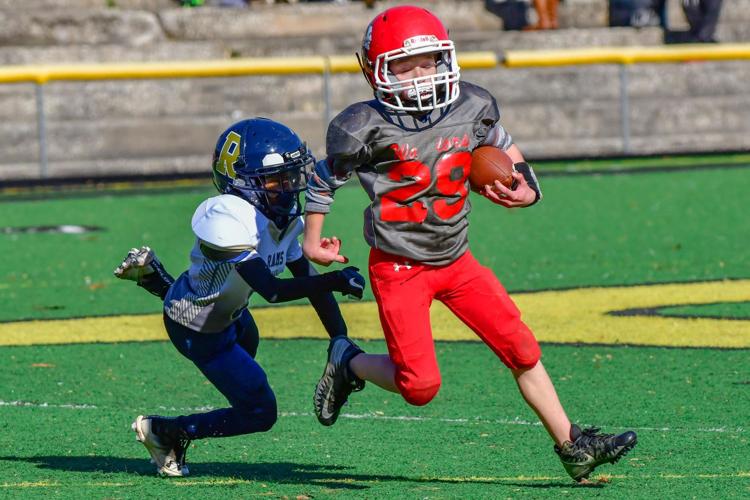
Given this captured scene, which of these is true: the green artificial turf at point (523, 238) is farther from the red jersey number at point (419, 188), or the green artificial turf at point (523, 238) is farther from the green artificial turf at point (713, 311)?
the red jersey number at point (419, 188)

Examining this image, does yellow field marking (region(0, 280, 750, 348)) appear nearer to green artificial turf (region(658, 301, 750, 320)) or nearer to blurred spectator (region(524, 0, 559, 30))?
green artificial turf (region(658, 301, 750, 320))

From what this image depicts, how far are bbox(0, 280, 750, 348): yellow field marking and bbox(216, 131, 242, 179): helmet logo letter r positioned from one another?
320cm

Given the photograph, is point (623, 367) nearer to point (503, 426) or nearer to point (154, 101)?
point (503, 426)

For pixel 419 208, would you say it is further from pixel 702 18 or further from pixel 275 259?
pixel 702 18

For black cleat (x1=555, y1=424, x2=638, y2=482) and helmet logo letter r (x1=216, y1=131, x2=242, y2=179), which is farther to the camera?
helmet logo letter r (x1=216, y1=131, x2=242, y2=179)

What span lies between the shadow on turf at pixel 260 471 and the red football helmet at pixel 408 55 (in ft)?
4.54

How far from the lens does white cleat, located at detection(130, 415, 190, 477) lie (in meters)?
5.71

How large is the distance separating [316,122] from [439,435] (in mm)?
10931

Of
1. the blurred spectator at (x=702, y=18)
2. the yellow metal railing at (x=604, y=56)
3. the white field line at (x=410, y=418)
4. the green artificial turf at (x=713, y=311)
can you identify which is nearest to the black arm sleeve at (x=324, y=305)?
the white field line at (x=410, y=418)

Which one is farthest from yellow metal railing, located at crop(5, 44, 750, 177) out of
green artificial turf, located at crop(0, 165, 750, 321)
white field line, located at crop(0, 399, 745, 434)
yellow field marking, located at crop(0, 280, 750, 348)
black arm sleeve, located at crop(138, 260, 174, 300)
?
black arm sleeve, located at crop(138, 260, 174, 300)

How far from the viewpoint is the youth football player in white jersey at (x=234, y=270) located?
546 centimetres

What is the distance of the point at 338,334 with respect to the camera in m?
5.87

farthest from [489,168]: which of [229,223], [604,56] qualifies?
[604,56]

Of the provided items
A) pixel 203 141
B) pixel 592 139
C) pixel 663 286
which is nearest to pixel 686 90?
pixel 592 139
